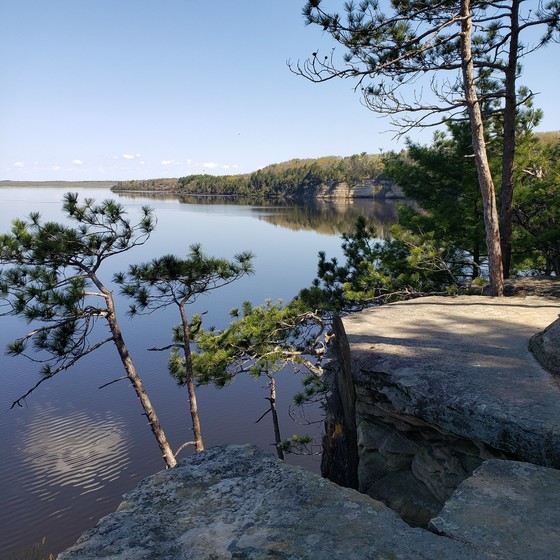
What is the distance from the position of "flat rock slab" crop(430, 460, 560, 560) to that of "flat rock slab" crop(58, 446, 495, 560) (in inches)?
5.0

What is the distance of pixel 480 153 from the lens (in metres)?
9.74

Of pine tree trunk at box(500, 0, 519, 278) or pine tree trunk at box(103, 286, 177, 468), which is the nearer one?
pine tree trunk at box(103, 286, 177, 468)

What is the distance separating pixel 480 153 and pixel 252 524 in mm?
9384

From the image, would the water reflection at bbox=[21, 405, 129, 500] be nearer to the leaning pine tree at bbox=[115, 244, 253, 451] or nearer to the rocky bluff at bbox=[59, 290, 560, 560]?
the leaning pine tree at bbox=[115, 244, 253, 451]

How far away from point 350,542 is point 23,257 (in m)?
8.59

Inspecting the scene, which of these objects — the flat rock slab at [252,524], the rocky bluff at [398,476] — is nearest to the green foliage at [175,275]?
the rocky bluff at [398,476]

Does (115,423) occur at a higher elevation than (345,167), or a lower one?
lower

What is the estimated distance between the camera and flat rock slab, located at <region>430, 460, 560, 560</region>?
254cm

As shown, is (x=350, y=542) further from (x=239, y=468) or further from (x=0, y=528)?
(x=0, y=528)

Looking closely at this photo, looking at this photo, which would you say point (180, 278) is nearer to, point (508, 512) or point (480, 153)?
point (480, 153)

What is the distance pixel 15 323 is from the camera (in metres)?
25.4

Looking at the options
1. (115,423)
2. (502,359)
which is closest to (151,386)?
(115,423)

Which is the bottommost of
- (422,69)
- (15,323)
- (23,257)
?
(15,323)

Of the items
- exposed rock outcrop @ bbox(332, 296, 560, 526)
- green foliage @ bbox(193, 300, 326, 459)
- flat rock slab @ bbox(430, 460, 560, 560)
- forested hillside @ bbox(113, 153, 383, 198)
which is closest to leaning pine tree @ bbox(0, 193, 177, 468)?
green foliage @ bbox(193, 300, 326, 459)
